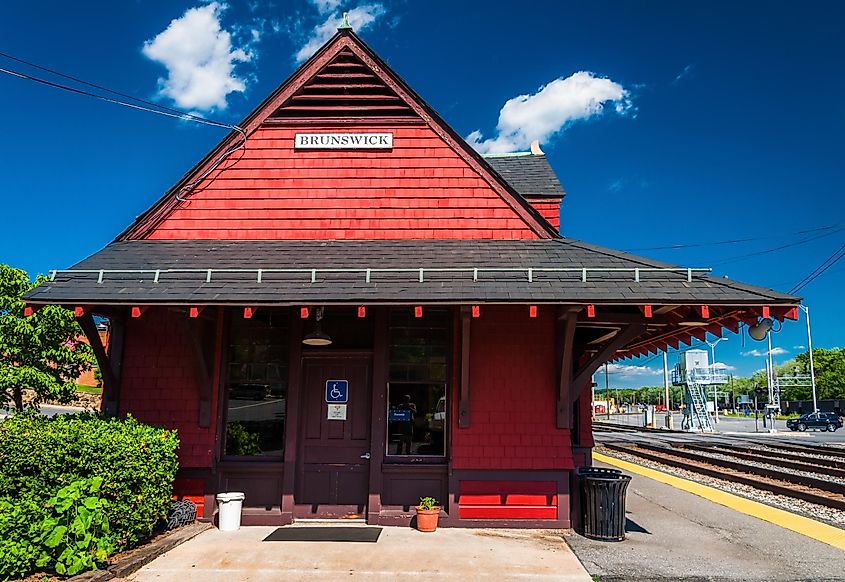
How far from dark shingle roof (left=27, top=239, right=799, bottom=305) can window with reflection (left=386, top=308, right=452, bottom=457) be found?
1.00 meters

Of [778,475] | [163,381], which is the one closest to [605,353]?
[163,381]

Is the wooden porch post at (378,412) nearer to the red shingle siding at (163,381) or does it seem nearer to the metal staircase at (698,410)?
the red shingle siding at (163,381)

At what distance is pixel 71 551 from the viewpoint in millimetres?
6133

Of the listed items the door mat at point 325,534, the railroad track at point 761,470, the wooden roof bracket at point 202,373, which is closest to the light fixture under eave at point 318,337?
the wooden roof bracket at point 202,373

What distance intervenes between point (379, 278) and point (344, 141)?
302 cm

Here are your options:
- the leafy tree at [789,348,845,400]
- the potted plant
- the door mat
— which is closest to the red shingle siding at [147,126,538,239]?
the potted plant

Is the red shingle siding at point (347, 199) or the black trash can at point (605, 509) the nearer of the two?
the black trash can at point (605, 509)

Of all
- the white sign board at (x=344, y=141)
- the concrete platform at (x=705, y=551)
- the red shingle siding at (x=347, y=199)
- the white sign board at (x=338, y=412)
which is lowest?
the concrete platform at (x=705, y=551)

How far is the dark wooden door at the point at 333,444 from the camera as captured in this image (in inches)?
357

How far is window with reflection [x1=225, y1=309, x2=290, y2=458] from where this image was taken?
9.24 meters

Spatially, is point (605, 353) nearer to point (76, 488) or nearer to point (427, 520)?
point (427, 520)

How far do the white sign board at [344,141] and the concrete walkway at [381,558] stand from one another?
5761 mm

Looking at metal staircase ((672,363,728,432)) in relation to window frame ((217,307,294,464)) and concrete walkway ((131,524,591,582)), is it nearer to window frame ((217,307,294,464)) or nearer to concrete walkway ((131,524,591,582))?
concrete walkway ((131,524,591,582))

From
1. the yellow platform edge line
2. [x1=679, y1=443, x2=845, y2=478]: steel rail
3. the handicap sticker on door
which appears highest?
the handicap sticker on door
